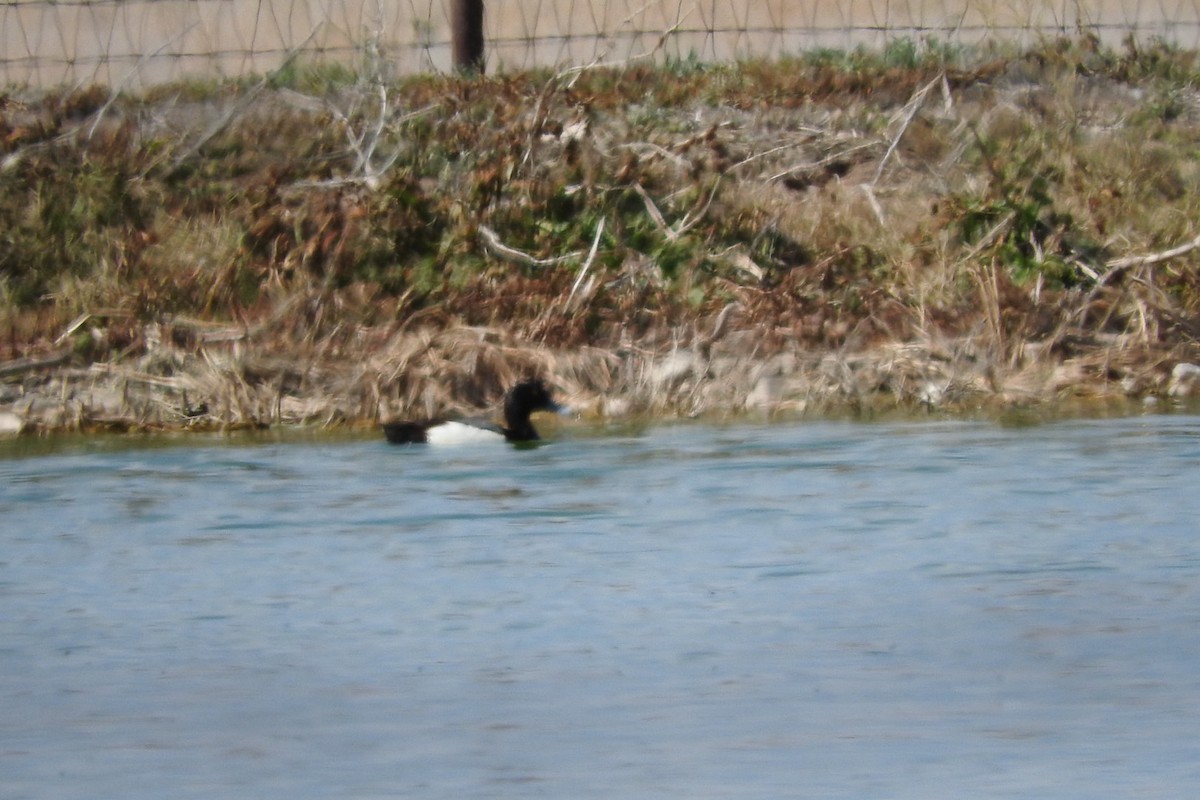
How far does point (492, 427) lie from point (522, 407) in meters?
0.22

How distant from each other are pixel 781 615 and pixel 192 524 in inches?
130

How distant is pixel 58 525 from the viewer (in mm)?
9609

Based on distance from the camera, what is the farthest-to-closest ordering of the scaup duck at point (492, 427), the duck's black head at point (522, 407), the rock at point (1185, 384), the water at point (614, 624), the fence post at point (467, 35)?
the fence post at point (467, 35)
the rock at point (1185, 384)
the duck's black head at point (522, 407)
the scaup duck at point (492, 427)
the water at point (614, 624)

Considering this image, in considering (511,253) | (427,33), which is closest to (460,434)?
(511,253)

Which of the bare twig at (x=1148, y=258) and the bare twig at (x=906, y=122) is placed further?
the bare twig at (x=906, y=122)

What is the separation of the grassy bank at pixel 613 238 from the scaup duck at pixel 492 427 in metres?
0.76

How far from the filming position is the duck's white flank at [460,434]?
12.2 metres

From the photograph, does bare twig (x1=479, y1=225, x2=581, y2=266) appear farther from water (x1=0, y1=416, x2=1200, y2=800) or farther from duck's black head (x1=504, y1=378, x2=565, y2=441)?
water (x1=0, y1=416, x2=1200, y2=800)

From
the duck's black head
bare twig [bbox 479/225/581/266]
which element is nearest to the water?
the duck's black head

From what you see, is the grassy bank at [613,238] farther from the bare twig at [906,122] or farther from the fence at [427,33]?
the fence at [427,33]

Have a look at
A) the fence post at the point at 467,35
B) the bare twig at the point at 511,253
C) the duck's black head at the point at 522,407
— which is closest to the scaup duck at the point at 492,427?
the duck's black head at the point at 522,407

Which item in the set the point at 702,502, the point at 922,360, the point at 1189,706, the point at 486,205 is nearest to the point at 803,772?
the point at 1189,706

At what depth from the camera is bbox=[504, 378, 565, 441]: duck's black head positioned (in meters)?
12.5

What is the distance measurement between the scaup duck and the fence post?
5.67 m
